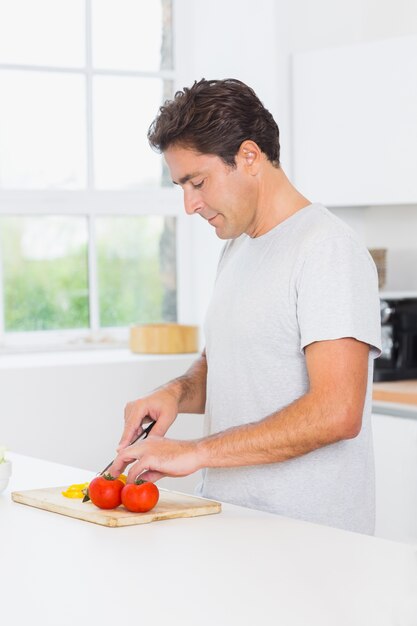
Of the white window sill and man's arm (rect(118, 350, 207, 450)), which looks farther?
the white window sill

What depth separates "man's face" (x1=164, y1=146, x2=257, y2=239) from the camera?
2049 millimetres

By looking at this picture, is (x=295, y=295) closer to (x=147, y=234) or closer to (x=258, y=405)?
(x=258, y=405)

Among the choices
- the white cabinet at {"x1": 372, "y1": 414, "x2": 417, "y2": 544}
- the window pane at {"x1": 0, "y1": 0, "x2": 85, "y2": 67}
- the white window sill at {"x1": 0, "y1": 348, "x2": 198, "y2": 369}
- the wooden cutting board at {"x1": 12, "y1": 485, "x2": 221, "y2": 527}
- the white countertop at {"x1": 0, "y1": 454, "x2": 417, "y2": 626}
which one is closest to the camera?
the white countertop at {"x1": 0, "y1": 454, "x2": 417, "y2": 626}

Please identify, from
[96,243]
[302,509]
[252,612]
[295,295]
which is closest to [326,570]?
[252,612]

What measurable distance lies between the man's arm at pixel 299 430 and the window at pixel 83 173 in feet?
7.64

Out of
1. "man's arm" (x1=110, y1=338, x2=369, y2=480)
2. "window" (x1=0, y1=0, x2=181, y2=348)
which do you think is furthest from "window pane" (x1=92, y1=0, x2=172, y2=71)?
"man's arm" (x1=110, y1=338, x2=369, y2=480)

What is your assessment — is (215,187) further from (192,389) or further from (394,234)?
(394,234)

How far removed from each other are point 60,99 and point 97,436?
136cm

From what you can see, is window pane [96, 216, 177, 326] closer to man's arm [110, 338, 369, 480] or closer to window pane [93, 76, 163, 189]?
window pane [93, 76, 163, 189]

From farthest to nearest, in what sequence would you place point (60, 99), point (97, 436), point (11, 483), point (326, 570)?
point (60, 99) → point (97, 436) → point (11, 483) → point (326, 570)

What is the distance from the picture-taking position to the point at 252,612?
1333 millimetres

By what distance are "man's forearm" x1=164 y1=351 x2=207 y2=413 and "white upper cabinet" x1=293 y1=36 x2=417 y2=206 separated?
61.2 inches

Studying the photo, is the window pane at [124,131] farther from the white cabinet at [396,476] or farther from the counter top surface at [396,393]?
the white cabinet at [396,476]

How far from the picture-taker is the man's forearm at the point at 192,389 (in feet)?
7.55
